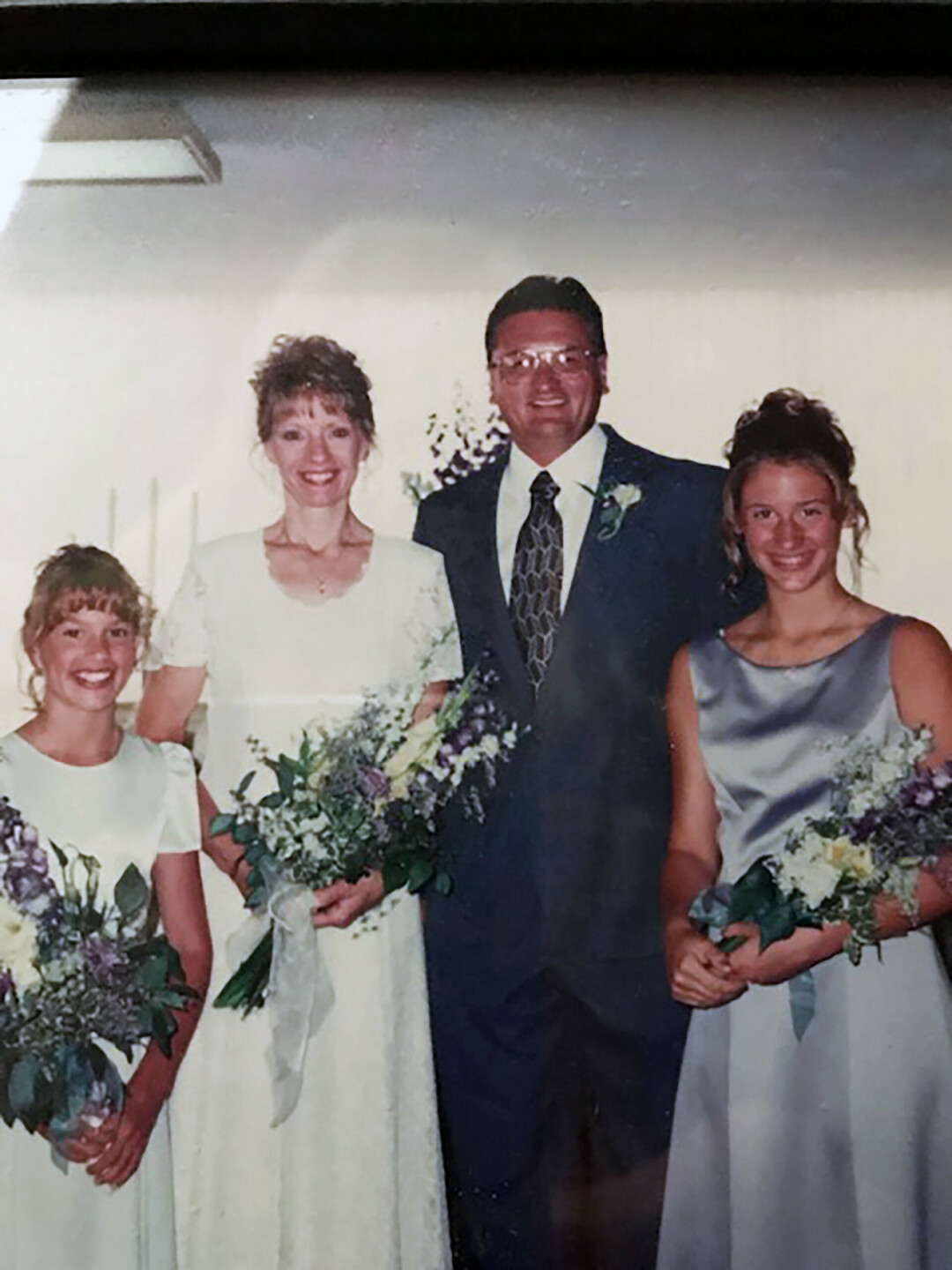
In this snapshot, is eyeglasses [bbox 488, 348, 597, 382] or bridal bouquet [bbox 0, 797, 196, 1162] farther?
eyeglasses [bbox 488, 348, 597, 382]

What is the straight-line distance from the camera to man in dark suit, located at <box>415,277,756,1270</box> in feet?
4.26

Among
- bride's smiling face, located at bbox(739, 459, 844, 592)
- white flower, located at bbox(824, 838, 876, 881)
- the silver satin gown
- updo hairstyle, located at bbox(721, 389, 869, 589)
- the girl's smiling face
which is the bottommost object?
the silver satin gown

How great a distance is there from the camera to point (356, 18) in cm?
135

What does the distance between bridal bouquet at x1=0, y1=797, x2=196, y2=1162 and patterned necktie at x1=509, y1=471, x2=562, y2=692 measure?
1.37 feet

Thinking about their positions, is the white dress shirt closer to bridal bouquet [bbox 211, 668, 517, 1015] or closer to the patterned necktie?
the patterned necktie

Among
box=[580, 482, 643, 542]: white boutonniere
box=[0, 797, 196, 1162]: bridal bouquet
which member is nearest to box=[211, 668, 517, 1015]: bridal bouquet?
box=[0, 797, 196, 1162]: bridal bouquet

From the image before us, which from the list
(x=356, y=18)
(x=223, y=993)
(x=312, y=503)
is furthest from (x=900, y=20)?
(x=223, y=993)

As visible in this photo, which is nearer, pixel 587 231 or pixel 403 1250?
pixel 403 1250

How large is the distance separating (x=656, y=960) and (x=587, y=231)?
698mm

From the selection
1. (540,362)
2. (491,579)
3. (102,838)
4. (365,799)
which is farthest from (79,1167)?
(540,362)

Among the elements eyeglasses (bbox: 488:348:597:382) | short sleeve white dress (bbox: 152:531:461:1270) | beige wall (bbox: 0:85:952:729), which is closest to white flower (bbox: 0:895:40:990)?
short sleeve white dress (bbox: 152:531:461:1270)

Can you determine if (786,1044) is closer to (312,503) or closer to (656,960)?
(656,960)

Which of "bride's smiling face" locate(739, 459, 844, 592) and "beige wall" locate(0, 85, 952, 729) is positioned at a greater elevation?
"beige wall" locate(0, 85, 952, 729)

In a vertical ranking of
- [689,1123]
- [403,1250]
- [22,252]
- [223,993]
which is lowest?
[403,1250]
